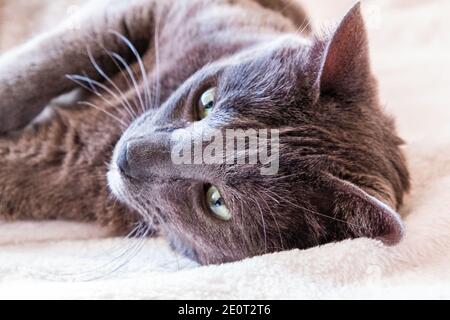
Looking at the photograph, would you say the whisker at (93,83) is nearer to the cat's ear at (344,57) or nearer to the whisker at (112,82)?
the whisker at (112,82)

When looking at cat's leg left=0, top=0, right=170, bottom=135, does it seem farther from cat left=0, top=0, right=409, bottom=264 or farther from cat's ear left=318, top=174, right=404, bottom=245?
cat's ear left=318, top=174, right=404, bottom=245

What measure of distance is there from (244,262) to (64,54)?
688 mm

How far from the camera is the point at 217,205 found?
1.02 meters

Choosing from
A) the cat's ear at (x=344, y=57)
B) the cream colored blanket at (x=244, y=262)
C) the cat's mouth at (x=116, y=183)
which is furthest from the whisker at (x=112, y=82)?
the cat's ear at (x=344, y=57)

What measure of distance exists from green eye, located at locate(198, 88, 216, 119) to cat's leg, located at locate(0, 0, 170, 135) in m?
Answer: 0.37

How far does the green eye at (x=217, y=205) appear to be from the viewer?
40.0 inches

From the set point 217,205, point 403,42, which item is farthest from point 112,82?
point 403,42

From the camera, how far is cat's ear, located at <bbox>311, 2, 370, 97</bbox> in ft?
3.27

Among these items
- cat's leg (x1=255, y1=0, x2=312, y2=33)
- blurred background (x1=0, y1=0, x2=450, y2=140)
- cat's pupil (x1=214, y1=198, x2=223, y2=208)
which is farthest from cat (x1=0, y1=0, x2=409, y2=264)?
blurred background (x1=0, y1=0, x2=450, y2=140)

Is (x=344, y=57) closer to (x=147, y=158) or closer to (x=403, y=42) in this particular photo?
(x=147, y=158)

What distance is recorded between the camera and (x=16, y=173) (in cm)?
126

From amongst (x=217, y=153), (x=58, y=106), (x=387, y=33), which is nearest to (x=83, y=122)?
(x=58, y=106)

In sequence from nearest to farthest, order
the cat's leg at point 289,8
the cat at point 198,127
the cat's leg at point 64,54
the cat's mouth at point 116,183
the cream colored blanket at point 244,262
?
the cream colored blanket at point 244,262 < the cat at point 198,127 < the cat's mouth at point 116,183 < the cat's leg at point 64,54 < the cat's leg at point 289,8
